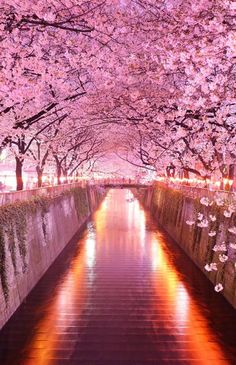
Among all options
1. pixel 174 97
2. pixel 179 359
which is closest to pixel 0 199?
pixel 179 359

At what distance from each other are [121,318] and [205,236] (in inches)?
284

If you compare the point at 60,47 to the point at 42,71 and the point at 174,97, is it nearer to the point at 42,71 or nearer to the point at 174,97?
the point at 42,71

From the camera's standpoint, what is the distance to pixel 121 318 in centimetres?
1376

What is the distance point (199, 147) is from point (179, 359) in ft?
74.6

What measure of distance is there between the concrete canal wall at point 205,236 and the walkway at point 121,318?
0.56 m

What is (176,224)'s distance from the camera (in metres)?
30.4

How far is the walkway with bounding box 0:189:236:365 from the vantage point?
11.1 m

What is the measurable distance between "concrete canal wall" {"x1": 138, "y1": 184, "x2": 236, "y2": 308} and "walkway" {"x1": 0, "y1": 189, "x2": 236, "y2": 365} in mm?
557

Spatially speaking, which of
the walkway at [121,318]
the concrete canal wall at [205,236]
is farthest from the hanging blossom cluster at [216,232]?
the walkway at [121,318]

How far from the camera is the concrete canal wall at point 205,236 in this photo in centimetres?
1520

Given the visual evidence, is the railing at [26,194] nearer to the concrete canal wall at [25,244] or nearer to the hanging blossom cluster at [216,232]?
the concrete canal wall at [25,244]

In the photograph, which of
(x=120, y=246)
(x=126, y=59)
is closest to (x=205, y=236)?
(x=126, y=59)

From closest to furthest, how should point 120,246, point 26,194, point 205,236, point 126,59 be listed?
point 126,59 → point 26,194 → point 205,236 → point 120,246

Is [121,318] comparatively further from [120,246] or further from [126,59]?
[120,246]
